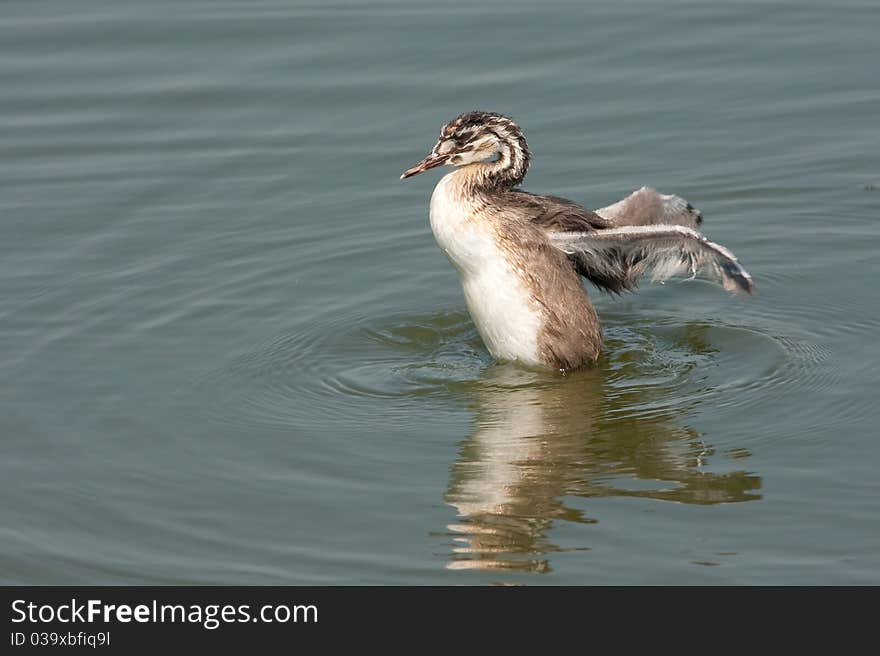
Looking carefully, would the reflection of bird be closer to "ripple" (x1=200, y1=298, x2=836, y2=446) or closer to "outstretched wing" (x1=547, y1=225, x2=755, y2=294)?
"ripple" (x1=200, y1=298, x2=836, y2=446)

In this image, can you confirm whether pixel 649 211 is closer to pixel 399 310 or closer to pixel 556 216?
pixel 556 216

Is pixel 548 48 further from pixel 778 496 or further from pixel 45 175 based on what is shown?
pixel 778 496

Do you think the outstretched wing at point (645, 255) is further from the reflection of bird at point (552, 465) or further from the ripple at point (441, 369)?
the reflection of bird at point (552, 465)

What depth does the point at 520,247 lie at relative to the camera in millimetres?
10039

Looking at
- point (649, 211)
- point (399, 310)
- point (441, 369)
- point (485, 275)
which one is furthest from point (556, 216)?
point (399, 310)

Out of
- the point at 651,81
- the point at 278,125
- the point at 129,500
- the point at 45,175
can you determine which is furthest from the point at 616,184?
the point at 129,500

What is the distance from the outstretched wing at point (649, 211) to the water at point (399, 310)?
82cm

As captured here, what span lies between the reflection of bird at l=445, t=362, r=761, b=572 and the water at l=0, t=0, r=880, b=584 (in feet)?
0.08

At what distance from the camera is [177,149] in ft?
46.6

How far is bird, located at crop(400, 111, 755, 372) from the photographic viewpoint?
32.9ft

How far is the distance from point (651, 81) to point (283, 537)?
8267 millimetres

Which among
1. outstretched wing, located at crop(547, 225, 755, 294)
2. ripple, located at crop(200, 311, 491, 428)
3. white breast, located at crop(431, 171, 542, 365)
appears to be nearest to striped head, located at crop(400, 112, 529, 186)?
white breast, located at crop(431, 171, 542, 365)

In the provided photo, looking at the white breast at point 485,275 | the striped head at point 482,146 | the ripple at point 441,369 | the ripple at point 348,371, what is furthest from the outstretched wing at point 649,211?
the ripple at point 348,371

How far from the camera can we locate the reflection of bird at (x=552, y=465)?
322 inches
